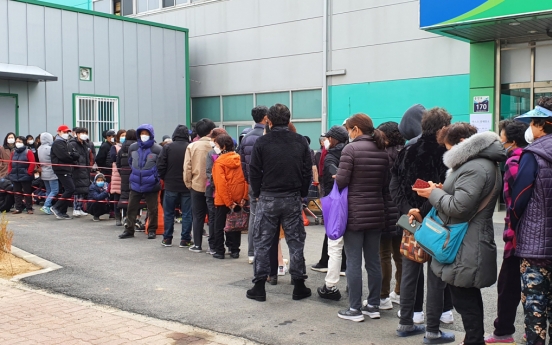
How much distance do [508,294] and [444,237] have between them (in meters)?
0.93

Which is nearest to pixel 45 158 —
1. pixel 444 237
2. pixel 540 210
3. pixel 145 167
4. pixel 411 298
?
pixel 145 167

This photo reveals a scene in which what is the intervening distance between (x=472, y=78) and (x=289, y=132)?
8481mm

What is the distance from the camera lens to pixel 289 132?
6.64 metres

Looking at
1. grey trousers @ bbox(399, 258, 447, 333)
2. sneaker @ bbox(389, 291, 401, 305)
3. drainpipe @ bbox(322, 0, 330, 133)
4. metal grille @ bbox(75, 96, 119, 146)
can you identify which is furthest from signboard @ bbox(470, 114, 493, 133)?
metal grille @ bbox(75, 96, 119, 146)

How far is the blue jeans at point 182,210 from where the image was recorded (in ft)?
31.5

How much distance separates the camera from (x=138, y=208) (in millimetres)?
10508

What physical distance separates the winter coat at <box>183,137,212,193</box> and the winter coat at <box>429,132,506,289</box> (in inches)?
197

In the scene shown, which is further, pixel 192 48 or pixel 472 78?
pixel 192 48

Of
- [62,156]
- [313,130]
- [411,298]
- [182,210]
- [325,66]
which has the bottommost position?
[411,298]

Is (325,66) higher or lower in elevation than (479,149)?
higher

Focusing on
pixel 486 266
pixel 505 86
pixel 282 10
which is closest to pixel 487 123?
pixel 505 86

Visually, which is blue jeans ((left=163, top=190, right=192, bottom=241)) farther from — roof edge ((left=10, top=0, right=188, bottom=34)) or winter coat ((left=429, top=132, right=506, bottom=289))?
roof edge ((left=10, top=0, right=188, bottom=34))

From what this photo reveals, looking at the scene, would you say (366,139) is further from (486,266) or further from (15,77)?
(15,77)

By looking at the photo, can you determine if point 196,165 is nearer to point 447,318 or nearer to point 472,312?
point 447,318
